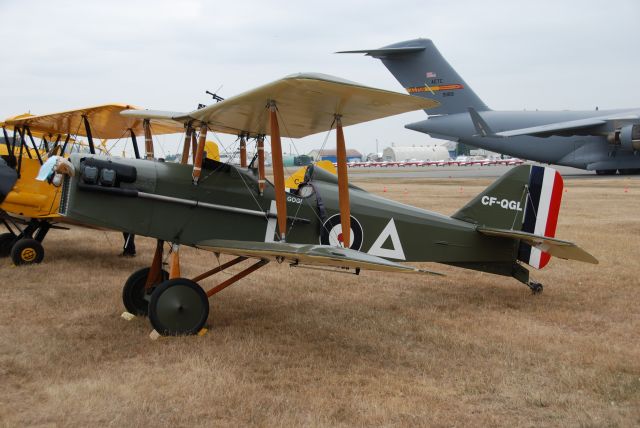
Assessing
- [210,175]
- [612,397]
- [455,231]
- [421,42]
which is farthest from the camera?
[421,42]

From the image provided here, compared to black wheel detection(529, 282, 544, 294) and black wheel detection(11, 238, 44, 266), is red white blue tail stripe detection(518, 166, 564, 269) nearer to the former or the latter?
black wheel detection(529, 282, 544, 294)

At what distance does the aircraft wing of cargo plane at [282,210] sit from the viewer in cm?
482

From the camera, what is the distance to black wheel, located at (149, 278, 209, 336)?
16.3 ft

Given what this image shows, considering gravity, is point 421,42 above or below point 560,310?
above

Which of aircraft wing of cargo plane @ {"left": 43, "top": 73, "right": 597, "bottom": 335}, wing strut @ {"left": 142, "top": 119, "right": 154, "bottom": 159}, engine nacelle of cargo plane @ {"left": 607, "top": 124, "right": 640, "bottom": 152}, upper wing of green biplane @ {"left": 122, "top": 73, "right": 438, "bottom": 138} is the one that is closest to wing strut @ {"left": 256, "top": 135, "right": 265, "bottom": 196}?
aircraft wing of cargo plane @ {"left": 43, "top": 73, "right": 597, "bottom": 335}

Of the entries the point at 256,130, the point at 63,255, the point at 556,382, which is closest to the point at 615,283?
the point at 556,382

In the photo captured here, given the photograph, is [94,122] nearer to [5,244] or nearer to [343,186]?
[5,244]

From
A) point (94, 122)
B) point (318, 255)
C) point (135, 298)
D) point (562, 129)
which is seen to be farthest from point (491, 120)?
point (318, 255)

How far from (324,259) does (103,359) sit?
1913 mm

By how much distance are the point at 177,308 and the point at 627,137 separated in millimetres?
30232

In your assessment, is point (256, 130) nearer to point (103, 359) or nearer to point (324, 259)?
point (324, 259)

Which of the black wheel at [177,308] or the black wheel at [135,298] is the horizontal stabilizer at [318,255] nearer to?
the black wheel at [177,308]

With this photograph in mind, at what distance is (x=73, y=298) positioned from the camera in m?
6.53

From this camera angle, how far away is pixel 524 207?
6.86m
